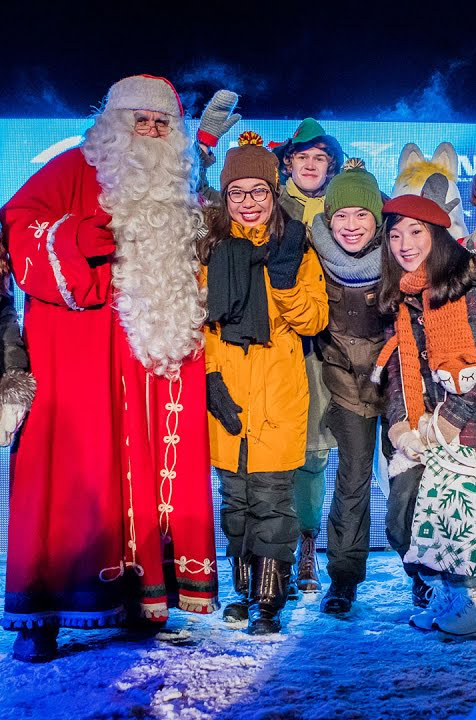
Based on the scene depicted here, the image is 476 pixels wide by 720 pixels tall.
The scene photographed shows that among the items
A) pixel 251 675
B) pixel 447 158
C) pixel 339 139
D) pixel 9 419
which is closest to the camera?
pixel 251 675

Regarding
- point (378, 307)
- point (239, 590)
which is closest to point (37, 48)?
point (378, 307)

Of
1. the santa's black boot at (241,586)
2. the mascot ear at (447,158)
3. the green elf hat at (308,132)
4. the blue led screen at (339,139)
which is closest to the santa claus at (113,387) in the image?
the santa's black boot at (241,586)

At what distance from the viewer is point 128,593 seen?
2.52 m

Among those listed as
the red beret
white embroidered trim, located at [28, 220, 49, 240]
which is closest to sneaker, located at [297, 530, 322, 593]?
the red beret

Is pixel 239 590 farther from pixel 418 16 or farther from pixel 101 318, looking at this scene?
pixel 418 16

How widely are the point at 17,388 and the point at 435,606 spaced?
1.69 m

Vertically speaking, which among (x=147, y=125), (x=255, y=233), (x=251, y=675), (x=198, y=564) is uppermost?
(x=147, y=125)

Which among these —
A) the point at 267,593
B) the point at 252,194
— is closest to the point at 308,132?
the point at 252,194

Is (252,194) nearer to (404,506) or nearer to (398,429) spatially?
(398,429)

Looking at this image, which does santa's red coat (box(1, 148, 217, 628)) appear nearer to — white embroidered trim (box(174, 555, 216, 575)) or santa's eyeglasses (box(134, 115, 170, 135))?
white embroidered trim (box(174, 555, 216, 575))

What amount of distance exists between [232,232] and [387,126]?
5.32 ft

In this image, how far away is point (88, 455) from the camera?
242 cm

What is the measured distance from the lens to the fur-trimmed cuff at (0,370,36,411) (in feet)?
7.68

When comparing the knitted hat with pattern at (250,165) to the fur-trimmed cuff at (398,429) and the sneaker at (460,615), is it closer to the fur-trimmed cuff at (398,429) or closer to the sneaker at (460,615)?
the fur-trimmed cuff at (398,429)
